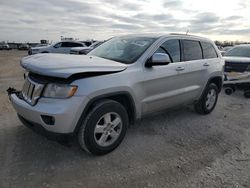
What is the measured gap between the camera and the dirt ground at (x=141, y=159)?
2.98 meters

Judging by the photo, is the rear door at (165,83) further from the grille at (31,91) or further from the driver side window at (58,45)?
the driver side window at (58,45)

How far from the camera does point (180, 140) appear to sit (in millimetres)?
4223

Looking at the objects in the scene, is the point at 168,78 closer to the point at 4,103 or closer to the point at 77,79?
the point at 77,79

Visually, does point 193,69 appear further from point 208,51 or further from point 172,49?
point 208,51

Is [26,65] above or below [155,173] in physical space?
above

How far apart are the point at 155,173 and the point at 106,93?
1235 millimetres

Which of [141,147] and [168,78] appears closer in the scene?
[141,147]

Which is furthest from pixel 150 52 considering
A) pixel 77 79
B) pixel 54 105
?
pixel 54 105

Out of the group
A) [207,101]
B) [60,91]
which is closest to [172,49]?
[207,101]

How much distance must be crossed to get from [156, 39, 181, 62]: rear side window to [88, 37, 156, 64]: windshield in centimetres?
23

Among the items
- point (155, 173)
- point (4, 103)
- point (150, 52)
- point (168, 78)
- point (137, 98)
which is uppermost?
point (150, 52)

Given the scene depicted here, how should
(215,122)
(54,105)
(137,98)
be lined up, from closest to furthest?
(54,105), (137,98), (215,122)

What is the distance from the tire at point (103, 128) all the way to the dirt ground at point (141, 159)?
179mm

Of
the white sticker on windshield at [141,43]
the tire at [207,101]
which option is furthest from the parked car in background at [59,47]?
the white sticker on windshield at [141,43]
